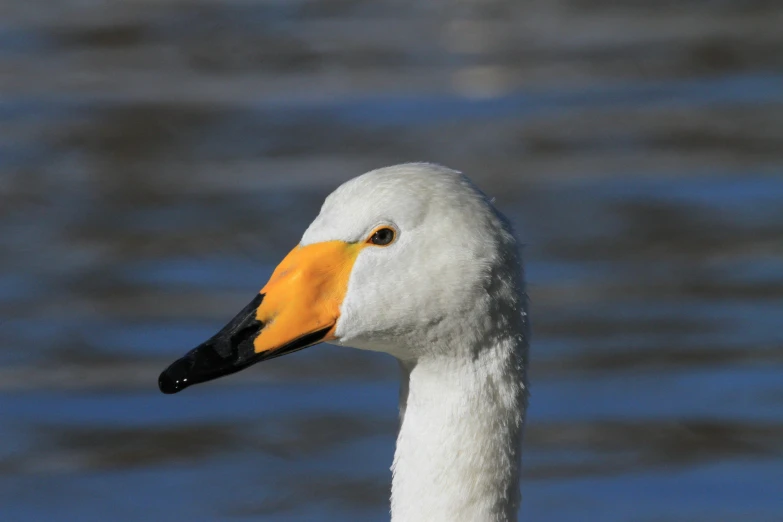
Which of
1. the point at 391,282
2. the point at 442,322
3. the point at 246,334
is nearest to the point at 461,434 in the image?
the point at 442,322

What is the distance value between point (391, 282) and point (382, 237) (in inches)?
5.5

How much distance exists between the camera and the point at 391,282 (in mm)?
4574

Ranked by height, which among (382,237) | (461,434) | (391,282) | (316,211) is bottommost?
(461,434)

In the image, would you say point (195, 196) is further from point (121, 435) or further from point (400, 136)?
point (121, 435)

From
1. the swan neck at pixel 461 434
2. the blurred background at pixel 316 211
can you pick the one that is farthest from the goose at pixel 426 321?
the blurred background at pixel 316 211

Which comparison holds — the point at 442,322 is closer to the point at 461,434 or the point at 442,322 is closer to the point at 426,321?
the point at 426,321

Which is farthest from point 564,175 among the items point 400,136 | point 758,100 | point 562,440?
point 562,440

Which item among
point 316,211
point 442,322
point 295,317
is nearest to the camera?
point 442,322

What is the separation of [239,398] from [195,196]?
10.5ft

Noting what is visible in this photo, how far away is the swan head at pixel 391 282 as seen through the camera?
4500 mm

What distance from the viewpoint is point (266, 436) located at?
8.82 meters

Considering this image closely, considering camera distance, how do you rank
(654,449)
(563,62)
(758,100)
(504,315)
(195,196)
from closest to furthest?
(504,315) < (654,449) < (195,196) < (758,100) < (563,62)

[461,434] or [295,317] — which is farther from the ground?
[295,317]

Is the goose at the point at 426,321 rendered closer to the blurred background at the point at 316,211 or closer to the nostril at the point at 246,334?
the nostril at the point at 246,334
